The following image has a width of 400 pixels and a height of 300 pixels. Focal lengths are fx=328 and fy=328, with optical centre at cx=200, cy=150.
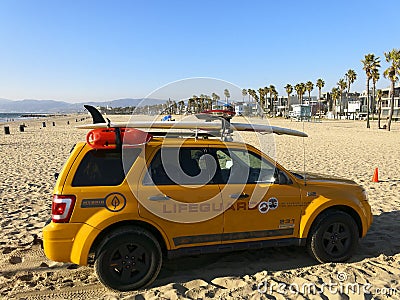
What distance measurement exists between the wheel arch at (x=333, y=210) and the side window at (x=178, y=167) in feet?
5.00

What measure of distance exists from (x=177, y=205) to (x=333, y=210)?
2237 mm

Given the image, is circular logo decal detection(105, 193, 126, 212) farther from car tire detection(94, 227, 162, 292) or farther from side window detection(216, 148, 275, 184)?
side window detection(216, 148, 275, 184)

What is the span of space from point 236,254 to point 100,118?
2819 mm

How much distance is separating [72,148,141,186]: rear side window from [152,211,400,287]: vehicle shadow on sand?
4.59 ft

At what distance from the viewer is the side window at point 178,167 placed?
13.1 feet

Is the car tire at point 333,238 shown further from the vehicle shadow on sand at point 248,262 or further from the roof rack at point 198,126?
the roof rack at point 198,126

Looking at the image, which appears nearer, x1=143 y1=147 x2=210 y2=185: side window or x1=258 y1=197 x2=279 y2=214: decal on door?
x1=143 y1=147 x2=210 y2=185: side window

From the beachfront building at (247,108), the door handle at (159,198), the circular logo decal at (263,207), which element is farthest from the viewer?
the beachfront building at (247,108)

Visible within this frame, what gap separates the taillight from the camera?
3635 mm

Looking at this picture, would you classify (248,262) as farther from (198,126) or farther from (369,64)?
(369,64)

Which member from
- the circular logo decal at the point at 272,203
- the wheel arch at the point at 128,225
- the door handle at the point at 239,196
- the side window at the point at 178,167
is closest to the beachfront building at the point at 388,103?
the circular logo decal at the point at 272,203

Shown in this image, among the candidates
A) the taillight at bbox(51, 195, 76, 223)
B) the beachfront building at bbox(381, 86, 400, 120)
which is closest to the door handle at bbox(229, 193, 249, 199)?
the taillight at bbox(51, 195, 76, 223)

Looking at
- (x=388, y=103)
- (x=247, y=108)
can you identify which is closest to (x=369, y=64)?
(x=247, y=108)

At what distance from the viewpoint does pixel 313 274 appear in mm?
4199
